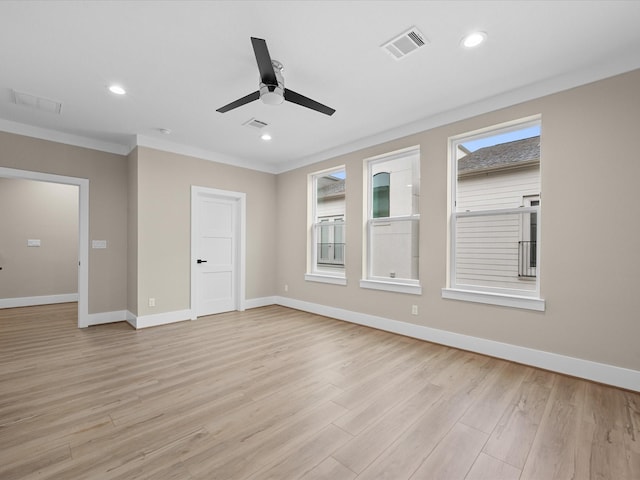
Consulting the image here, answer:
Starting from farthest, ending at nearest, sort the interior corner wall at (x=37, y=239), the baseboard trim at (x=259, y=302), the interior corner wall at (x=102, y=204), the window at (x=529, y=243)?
the interior corner wall at (x=37, y=239)
the baseboard trim at (x=259, y=302)
the interior corner wall at (x=102, y=204)
the window at (x=529, y=243)

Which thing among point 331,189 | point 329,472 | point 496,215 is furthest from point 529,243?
point 331,189

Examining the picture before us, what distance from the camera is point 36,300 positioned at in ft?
19.2

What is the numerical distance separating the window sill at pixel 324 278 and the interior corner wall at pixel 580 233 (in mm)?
1559

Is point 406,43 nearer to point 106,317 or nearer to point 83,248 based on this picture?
point 83,248

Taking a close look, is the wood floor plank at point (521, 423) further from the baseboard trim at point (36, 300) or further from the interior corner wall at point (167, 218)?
the baseboard trim at point (36, 300)

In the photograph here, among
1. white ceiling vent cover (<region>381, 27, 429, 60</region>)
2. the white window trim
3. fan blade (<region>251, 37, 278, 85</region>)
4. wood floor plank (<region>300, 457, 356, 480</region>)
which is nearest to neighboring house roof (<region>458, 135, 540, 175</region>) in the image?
the white window trim

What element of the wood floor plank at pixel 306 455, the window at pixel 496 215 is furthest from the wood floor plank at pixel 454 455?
the window at pixel 496 215

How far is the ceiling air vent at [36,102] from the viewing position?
3.13 meters

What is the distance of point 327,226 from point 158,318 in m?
3.12

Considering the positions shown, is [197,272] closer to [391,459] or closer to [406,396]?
[406,396]

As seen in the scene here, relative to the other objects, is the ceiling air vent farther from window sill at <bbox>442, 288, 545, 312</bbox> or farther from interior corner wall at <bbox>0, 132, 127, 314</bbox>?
window sill at <bbox>442, 288, 545, 312</bbox>

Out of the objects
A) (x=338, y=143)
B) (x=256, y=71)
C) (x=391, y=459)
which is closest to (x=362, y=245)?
(x=338, y=143)

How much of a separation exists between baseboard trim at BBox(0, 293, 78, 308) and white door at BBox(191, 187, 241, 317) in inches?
144

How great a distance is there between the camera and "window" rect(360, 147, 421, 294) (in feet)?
13.2
